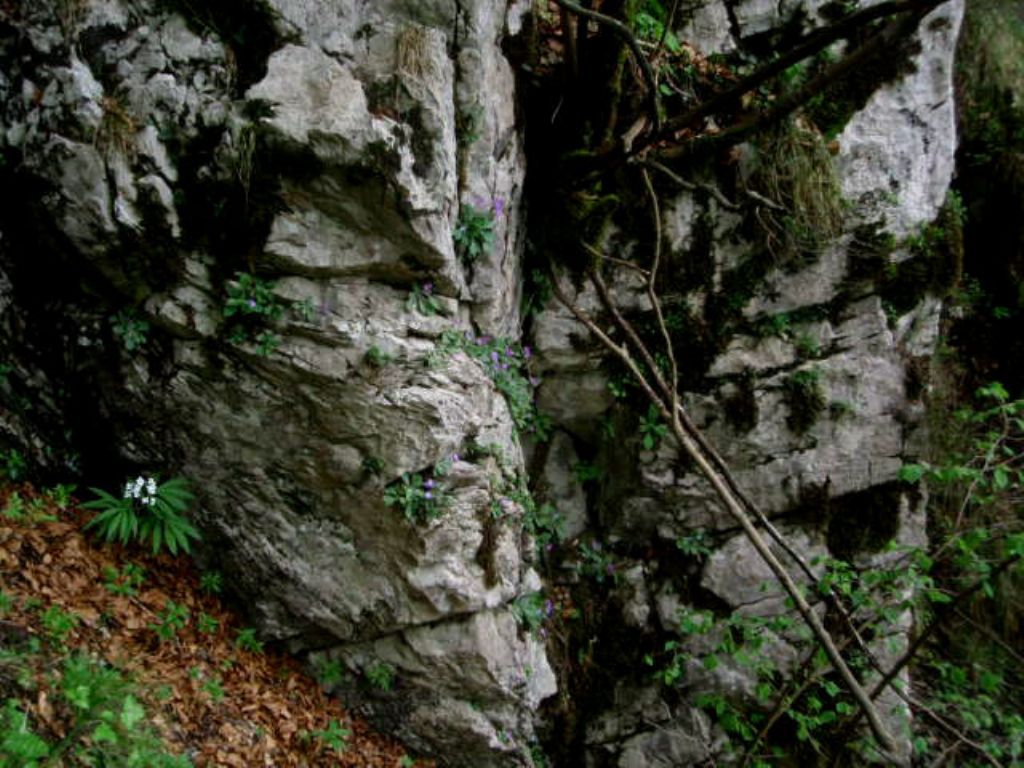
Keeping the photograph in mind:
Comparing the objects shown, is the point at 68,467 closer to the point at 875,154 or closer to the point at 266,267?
the point at 266,267

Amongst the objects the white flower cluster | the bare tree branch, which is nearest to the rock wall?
the bare tree branch

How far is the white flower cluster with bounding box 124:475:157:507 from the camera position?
3.95 m

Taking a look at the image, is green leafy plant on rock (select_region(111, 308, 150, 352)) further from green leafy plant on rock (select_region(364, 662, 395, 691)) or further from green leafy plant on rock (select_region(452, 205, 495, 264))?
green leafy plant on rock (select_region(364, 662, 395, 691))

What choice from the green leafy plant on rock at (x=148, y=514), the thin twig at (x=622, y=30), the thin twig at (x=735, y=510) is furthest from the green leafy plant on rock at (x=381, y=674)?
the thin twig at (x=622, y=30)

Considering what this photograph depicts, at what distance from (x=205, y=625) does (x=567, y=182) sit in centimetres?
429

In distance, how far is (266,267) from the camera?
395 centimetres

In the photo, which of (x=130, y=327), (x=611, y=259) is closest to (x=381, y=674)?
(x=130, y=327)

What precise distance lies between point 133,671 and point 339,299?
2442 mm

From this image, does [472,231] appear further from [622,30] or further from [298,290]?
[622,30]

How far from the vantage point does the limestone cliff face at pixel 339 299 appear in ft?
12.3

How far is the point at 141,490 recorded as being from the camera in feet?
13.4

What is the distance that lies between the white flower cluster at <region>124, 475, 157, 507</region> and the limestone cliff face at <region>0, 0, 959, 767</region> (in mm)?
215

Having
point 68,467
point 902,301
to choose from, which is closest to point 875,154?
point 902,301

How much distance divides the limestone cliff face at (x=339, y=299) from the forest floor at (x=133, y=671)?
0.27 meters
